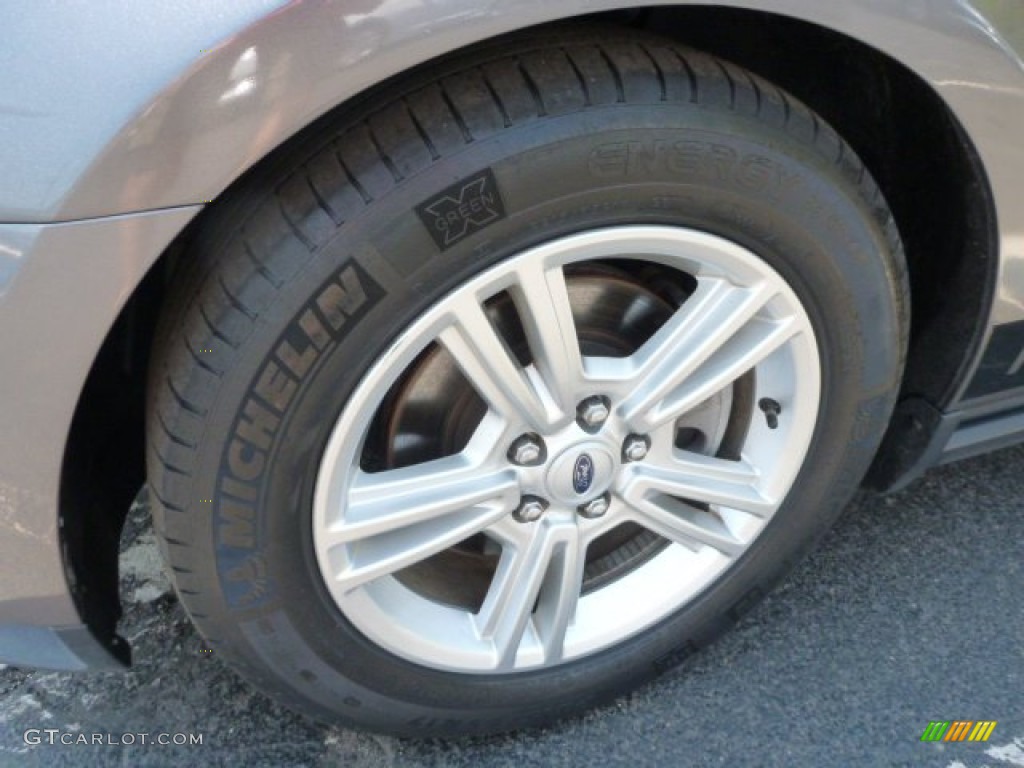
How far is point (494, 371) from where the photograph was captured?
1256 mm

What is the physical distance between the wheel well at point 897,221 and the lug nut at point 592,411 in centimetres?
50

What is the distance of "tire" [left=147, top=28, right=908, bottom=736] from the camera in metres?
1.11

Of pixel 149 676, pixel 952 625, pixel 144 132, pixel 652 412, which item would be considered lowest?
pixel 149 676

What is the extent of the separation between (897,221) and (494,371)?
814 mm

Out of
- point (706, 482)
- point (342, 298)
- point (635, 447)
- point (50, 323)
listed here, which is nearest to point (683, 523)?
point (706, 482)

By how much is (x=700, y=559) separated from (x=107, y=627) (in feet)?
3.01

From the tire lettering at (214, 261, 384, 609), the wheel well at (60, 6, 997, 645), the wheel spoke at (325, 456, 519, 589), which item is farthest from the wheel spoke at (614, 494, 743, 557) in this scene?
the tire lettering at (214, 261, 384, 609)

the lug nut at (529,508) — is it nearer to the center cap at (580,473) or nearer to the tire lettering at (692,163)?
the center cap at (580,473)

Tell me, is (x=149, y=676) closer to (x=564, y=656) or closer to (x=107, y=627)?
(x=107, y=627)

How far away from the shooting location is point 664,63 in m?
1.19

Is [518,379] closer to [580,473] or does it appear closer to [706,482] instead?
[580,473]

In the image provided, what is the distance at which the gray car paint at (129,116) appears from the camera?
94 centimetres

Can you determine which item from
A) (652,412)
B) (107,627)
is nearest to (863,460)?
(652,412)
